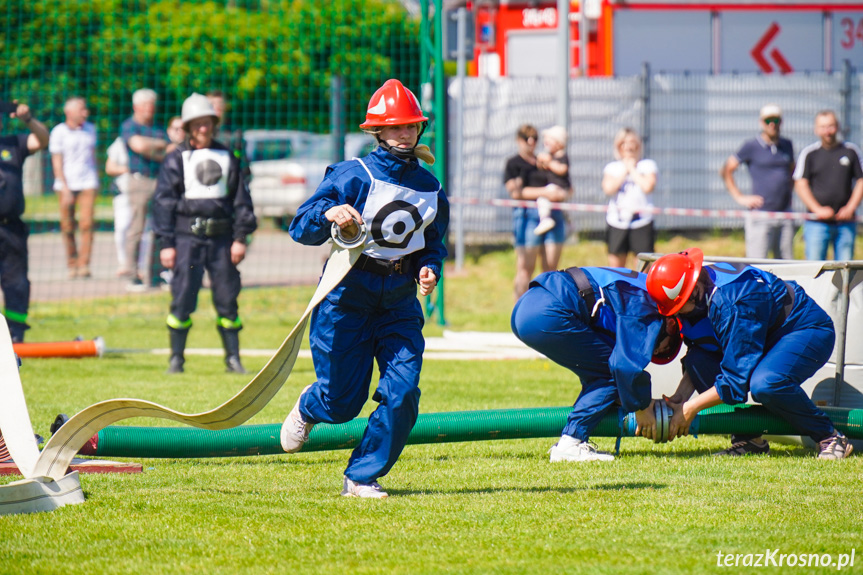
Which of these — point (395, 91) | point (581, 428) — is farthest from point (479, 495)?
point (395, 91)

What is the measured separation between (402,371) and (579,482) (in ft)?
3.36

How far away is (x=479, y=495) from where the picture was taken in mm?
4750

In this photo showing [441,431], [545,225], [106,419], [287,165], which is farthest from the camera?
[287,165]

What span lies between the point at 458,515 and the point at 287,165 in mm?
14959

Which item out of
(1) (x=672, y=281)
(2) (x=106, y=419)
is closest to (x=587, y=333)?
(1) (x=672, y=281)

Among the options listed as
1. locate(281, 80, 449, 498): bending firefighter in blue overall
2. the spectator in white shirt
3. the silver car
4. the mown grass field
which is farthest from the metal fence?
locate(281, 80, 449, 498): bending firefighter in blue overall

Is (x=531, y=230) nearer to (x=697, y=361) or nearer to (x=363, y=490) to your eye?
(x=697, y=361)

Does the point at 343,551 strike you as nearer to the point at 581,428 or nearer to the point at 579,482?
the point at 579,482

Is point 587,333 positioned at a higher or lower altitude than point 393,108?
lower

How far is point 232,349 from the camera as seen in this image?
28.0ft

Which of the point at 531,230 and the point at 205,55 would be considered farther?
the point at 205,55

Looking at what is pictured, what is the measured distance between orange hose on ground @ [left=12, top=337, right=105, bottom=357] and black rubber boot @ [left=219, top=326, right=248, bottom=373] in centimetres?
138

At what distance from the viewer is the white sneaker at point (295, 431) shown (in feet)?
16.4

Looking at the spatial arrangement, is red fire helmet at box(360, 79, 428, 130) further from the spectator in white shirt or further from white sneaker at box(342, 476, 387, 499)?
the spectator in white shirt
